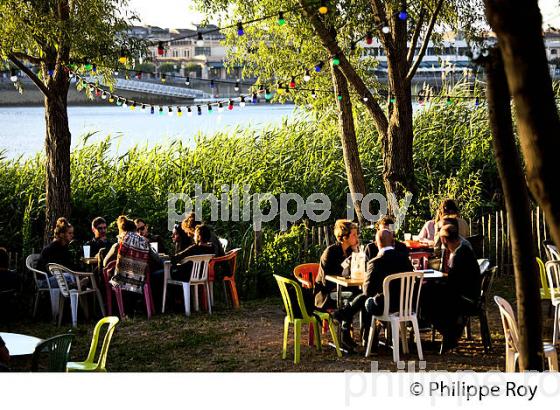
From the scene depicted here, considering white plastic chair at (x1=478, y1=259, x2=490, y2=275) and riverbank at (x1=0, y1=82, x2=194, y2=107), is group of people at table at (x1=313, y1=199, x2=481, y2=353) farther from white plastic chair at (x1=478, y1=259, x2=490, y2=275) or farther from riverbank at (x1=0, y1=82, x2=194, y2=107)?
riverbank at (x1=0, y1=82, x2=194, y2=107)

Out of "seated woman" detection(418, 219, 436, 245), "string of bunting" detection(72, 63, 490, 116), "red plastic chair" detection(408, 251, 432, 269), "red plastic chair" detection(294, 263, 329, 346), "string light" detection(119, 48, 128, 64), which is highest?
"string light" detection(119, 48, 128, 64)

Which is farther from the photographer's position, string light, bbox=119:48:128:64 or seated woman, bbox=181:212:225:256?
string light, bbox=119:48:128:64

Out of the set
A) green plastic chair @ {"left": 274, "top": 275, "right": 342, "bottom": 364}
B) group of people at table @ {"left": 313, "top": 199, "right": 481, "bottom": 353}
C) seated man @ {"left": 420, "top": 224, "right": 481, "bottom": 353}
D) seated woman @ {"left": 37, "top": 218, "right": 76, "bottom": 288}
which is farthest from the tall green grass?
seated man @ {"left": 420, "top": 224, "right": 481, "bottom": 353}

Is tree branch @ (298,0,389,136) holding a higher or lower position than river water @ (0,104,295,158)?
lower

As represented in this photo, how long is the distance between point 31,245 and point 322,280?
4.92 m

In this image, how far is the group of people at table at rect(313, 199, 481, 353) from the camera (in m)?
8.17

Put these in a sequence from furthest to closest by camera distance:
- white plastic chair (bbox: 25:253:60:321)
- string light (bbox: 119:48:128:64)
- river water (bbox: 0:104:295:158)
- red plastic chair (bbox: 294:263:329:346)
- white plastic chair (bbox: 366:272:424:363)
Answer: river water (bbox: 0:104:295:158) < string light (bbox: 119:48:128:64) < white plastic chair (bbox: 25:253:60:321) < red plastic chair (bbox: 294:263:329:346) < white plastic chair (bbox: 366:272:424:363)

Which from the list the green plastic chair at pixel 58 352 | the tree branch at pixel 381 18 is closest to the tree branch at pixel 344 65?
the tree branch at pixel 381 18

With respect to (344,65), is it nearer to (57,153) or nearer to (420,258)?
(57,153)

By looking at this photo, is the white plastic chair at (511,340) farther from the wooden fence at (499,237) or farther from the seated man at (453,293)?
the wooden fence at (499,237)

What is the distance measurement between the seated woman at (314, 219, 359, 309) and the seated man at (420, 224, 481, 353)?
0.74m

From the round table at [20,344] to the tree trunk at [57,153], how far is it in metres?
5.28

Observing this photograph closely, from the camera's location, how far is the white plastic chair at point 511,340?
6.46 m

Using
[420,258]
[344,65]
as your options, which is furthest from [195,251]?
[344,65]
